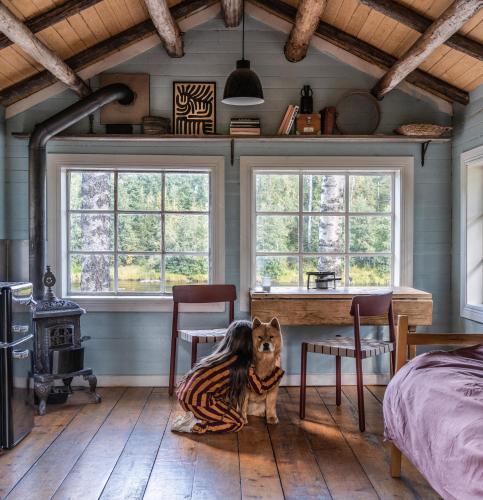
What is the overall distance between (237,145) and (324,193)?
841mm

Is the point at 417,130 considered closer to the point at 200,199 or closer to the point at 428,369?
the point at 200,199

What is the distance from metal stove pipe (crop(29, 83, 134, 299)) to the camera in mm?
4562

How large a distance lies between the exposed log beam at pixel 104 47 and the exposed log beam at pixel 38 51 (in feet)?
0.54

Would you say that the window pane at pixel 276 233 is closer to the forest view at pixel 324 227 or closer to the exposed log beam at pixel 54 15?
the forest view at pixel 324 227

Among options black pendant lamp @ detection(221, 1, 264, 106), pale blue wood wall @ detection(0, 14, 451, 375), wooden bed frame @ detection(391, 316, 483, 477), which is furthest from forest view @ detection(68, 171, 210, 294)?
wooden bed frame @ detection(391, 316, 483, 477)

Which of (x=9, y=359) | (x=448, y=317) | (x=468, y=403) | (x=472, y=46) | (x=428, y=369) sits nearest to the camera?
(x=468, y=403)

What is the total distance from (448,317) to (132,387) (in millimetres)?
2682

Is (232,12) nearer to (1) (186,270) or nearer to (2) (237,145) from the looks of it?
(2) (237,145)

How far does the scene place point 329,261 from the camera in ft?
16.6

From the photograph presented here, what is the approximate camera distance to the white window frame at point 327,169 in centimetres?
491

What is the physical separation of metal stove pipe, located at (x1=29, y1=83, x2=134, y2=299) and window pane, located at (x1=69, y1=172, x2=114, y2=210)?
0.33m

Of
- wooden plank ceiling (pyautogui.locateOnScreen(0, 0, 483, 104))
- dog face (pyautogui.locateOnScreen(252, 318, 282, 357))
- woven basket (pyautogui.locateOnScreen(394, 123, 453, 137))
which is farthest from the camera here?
woven basket (pyautogui.locateOnScreen(394, 123, 453, 137))

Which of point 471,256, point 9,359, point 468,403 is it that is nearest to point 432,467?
point 468,403

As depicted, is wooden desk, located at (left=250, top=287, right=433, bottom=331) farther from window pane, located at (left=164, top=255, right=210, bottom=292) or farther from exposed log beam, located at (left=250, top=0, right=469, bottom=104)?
exposed log beam, located at (left=250, top=0, right=469, bottom=104)
